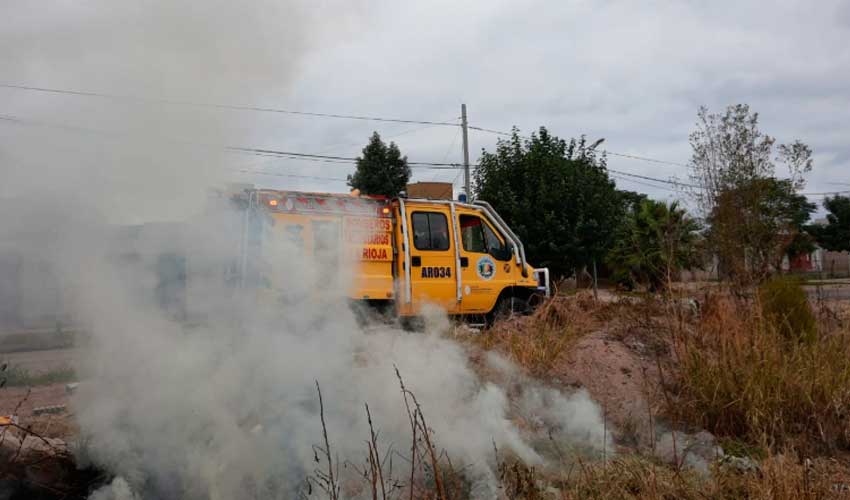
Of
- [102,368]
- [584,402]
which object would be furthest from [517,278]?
[102,368]

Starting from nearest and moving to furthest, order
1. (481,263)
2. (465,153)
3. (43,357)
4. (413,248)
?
1. (43,357)
2. (413,248)
3. (481,263)
4. (465,153)

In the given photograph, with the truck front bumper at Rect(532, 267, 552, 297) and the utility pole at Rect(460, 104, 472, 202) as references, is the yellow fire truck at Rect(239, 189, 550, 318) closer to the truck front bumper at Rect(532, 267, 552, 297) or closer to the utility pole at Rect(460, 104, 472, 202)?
the truck front bumper at Rect(532, 267, 552, 297)

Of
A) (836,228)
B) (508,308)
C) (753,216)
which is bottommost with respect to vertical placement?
(508,308)

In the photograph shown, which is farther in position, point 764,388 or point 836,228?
point 836,228

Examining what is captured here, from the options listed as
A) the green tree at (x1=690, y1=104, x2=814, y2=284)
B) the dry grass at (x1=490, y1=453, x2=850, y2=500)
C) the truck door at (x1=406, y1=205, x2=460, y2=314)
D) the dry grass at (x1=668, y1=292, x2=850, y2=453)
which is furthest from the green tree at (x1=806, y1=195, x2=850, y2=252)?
the dry grass at (x1=490, y1=453, x2=850, y2=500)

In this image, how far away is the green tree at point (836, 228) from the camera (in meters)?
43.7

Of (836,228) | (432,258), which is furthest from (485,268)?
(836,228)

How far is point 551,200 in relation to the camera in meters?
16.0

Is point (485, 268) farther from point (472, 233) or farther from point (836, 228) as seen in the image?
point (836, 228)

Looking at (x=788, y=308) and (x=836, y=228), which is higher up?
(x=836, y=228)

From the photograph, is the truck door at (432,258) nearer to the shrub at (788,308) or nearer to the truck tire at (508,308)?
the truck tire at (508,308)

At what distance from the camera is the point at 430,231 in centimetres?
888

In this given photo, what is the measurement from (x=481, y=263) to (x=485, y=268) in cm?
10

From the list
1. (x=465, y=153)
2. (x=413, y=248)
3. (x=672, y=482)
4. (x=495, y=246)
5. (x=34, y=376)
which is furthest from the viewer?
(x=465, y=153)
